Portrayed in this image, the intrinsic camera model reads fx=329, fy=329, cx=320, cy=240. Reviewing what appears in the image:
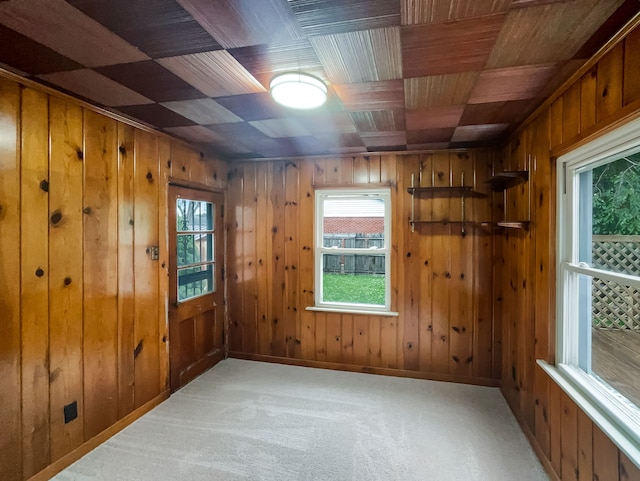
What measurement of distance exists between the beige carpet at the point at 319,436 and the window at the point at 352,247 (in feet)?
2.90

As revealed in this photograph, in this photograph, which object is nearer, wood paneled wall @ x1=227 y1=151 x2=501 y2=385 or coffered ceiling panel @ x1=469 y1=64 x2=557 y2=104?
coffered ceiling panel @ x1=469 y1=64 x2=557 y2=104

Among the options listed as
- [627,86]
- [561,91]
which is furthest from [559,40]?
[561,91]

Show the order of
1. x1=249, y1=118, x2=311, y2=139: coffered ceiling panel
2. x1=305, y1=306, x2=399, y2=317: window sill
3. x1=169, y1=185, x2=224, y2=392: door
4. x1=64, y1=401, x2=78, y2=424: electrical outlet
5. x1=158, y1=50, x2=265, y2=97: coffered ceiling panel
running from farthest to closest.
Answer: x1=305, y1=306, x2=399, y2=317: window sill, x1=169, y1=185, x2=224, y2=392: door, x1=249, y1=118, x2=311, y2=139: coffered ceiling panel, x1=64, y1=401, x2=78, y2=424: electrical outlet, x1=158, y1=50, x2=265, y2=97: coffered ceiling panel

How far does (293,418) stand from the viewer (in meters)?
2.59

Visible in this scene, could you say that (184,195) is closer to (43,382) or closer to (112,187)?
(112,187)

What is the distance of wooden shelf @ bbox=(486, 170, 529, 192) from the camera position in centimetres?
240

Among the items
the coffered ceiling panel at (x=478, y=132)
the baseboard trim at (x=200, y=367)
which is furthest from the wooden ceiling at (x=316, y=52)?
the baseboard trim at (x=200, y=367)

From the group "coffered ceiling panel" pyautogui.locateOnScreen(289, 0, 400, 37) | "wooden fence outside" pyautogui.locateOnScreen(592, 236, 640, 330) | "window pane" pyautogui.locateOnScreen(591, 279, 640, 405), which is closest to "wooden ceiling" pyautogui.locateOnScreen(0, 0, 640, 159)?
"coffered ceiling panel" pyautogui.locateOnScreen(289, 0, 400, 37)

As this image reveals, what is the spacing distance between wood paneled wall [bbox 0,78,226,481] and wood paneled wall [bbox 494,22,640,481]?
2885 millimetres

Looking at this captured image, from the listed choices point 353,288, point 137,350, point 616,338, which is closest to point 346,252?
A: point 353,288

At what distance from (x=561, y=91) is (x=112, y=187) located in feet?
9.64

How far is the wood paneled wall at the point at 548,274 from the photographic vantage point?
138 centimetres

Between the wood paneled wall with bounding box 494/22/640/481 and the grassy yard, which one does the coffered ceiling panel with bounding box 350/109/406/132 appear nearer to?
the wood paneled wall with bounding box 494/22/640/481

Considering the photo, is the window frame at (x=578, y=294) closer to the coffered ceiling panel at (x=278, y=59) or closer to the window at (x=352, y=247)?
the coffered ceiling panel at (x=278, y=59)
